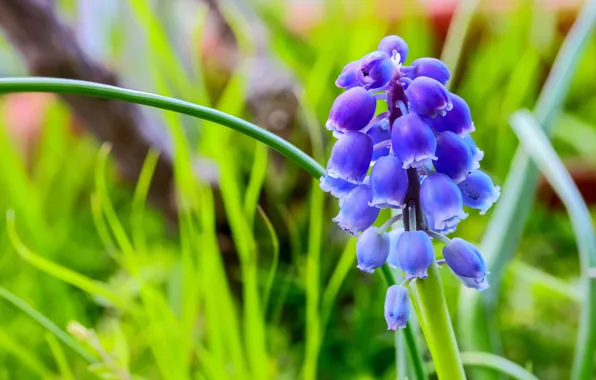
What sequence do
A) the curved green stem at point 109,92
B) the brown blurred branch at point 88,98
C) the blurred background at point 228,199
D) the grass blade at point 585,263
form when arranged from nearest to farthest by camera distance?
1. the curved green stem at point 109,92
2. the grass blade at point 585,263
3. the blurred background at point 228,199
4. the brown blurred branch at point 88,98

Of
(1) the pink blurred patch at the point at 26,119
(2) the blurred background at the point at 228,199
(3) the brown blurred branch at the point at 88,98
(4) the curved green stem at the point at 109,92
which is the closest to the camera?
(4) the curved green stem at the point at 109,92

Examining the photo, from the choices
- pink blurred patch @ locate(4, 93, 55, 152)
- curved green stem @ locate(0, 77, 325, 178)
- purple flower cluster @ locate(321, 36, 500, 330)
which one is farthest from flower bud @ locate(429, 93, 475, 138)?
pink blurred patch @ locate(4, 93, 55, 152)

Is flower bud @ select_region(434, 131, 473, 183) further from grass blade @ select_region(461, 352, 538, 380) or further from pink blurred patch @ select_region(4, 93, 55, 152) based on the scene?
pink blurred patch @ select_region(4, 93, 55, 152)

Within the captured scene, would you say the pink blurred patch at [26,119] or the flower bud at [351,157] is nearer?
the flower bud at [351,157]

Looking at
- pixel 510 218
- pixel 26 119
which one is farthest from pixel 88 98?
pixel 510 218

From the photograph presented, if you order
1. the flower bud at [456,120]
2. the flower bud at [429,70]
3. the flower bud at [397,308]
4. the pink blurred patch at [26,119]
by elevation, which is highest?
the pink blurred patch at [26,119]

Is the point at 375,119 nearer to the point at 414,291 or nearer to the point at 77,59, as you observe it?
the point at 414,291

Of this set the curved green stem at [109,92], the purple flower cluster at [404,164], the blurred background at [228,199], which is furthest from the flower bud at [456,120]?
the blurred background at [228,199]

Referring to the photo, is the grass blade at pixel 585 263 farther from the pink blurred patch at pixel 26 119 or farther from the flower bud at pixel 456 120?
the pink blurred patch at pixel 26 119
